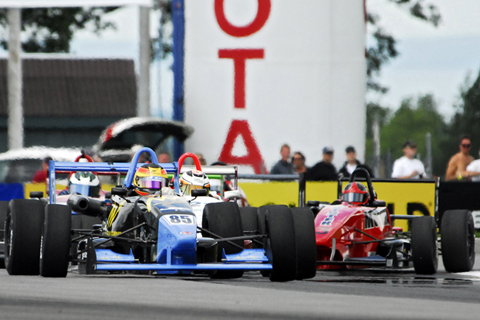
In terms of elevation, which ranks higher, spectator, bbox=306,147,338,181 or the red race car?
spectator, bbox=306,147,338,181

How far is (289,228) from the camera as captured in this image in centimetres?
935

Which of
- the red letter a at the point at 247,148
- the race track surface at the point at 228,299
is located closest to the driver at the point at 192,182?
the race track surface at the point at 228,299

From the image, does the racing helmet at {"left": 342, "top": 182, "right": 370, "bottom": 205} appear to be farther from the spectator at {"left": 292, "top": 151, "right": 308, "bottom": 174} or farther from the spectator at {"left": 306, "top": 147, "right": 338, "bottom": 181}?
the spectator at {"left": 292, "top": 151, "right": 308, "bottom": 174}

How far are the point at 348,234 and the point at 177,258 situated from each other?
3591 mm

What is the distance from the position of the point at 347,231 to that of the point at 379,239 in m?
0.55

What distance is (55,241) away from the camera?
30.5ft

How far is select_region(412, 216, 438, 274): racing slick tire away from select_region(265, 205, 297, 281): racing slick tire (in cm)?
267

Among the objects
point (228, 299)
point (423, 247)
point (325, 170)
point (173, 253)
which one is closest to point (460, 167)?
point (325, 170)

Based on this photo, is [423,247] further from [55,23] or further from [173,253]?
[55,23]

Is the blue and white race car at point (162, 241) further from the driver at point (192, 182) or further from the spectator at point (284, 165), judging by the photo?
the spectator at point (284, 165)

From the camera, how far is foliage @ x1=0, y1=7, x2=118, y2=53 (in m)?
42.3

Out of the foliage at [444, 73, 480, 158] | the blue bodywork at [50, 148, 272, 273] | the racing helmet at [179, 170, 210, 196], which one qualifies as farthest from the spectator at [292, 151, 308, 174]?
the foliage at [444, 73, 480, 158]

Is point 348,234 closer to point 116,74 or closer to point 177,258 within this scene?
point 177,258

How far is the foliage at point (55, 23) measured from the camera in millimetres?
42281
